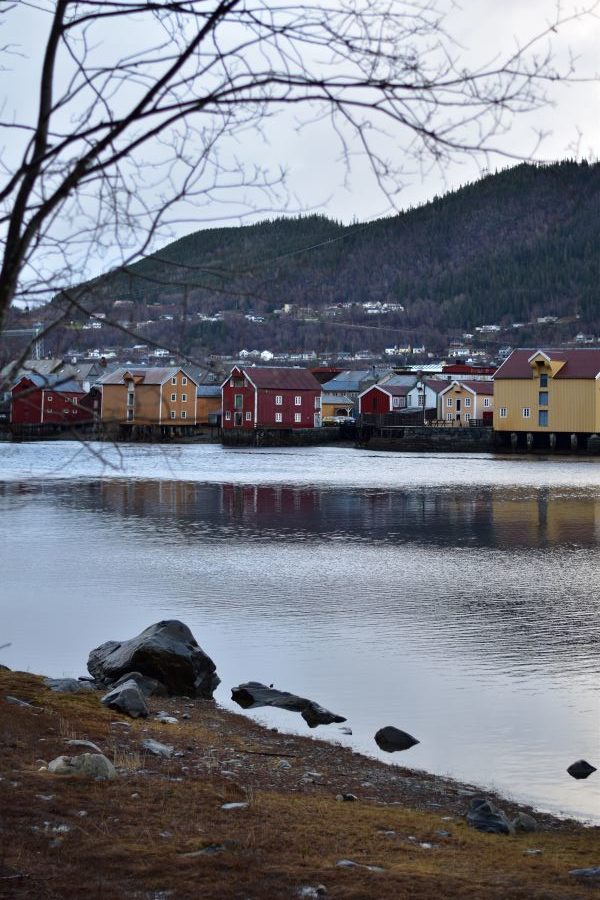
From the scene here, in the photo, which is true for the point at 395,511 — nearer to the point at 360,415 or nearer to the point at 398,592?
the point at 398,592

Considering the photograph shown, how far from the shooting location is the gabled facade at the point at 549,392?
76.2 m

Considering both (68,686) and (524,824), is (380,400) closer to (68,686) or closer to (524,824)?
(68,686)

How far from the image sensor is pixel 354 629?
14922 millimetres

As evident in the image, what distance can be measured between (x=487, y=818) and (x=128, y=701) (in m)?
3.60

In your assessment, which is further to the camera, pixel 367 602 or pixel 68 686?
pixel 367 602

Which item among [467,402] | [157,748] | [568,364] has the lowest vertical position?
[157,748]

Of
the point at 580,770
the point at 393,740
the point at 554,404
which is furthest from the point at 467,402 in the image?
the point at 580,770

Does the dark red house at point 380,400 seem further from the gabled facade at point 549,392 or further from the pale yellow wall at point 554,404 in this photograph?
the gabled facade at point 549,392

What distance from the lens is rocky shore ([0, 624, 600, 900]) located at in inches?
195

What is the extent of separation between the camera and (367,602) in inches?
678

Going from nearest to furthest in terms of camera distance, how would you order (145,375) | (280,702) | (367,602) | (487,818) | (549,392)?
(487,818) → (280,702) → (367,602) → (549,392) → (145,375)

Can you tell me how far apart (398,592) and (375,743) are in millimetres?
8387

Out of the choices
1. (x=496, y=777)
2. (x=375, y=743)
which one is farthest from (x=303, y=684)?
(x=496, y=777)

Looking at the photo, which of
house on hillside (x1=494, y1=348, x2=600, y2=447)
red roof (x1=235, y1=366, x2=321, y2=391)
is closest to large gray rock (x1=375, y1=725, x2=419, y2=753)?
house on hillside (x1=494, y1=348, x2=600, y2=447)
